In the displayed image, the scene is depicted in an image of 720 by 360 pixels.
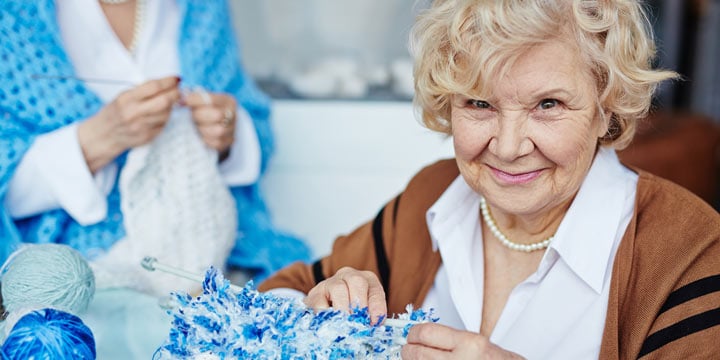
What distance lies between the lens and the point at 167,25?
1.82 m

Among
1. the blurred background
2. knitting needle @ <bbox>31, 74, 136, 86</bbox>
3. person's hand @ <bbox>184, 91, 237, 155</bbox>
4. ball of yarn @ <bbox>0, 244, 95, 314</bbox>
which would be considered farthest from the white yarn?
the blurred background

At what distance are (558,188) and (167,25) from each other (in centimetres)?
103

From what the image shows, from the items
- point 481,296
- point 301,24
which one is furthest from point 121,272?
point 301,24

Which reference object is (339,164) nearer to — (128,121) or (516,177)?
(128,121)

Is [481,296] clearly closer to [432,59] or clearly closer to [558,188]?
[558,188]

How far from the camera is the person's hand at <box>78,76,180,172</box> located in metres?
1.53

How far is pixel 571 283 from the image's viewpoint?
3.98ft

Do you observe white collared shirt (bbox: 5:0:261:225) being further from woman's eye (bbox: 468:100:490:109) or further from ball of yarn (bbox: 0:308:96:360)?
woman's eye (bbox: 468:100:490:109)

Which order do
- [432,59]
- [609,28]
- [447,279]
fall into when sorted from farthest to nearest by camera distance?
[447,279] < [432,59] < [609,28]

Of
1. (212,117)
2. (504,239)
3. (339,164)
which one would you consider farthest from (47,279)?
(339,164)

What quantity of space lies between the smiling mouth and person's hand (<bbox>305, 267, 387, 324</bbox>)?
0.24 meters

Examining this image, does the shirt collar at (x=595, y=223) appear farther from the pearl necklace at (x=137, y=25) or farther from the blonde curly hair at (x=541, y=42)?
the pearl necklace at (x=137, y=25)

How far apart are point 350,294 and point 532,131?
1.13 feet

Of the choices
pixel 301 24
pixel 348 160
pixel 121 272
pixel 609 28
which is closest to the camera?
pixel 609 28
